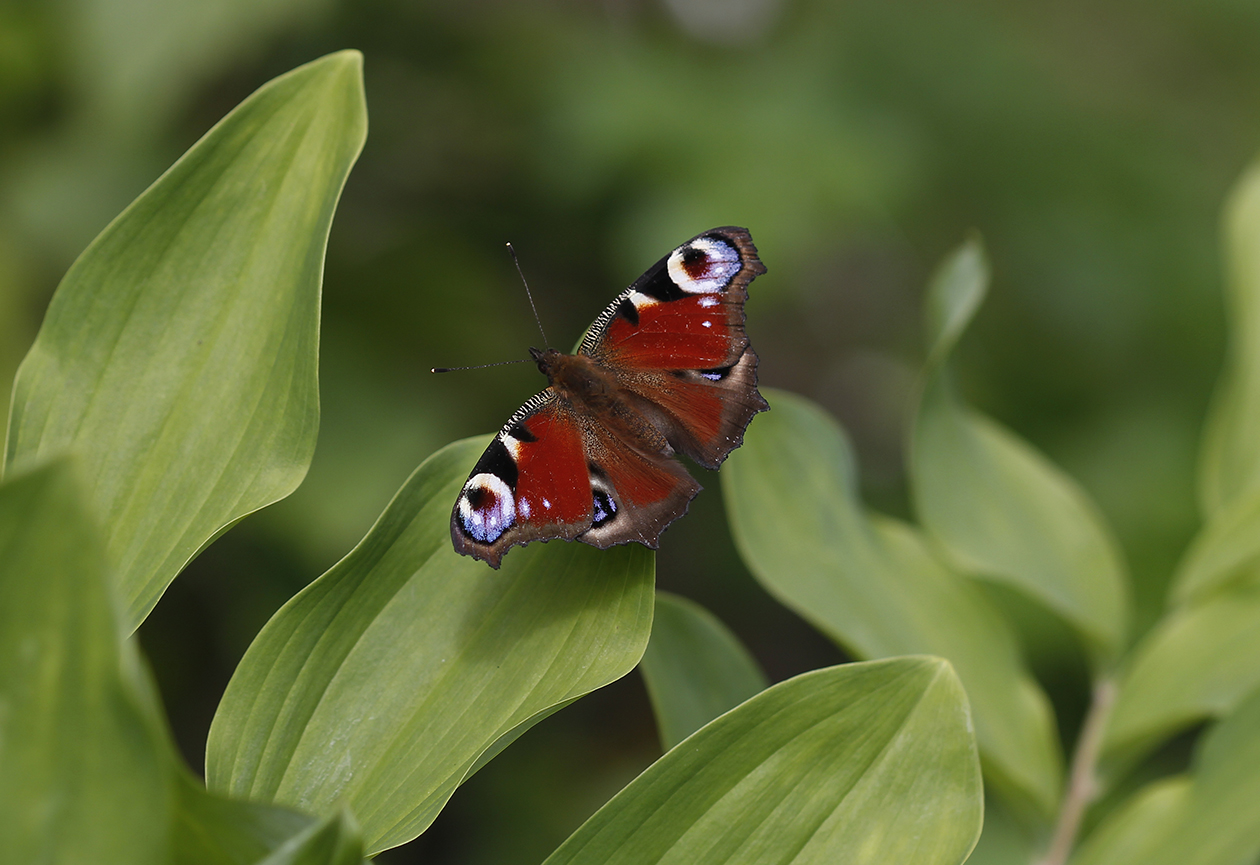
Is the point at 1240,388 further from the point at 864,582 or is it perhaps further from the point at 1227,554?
the point at 864,582

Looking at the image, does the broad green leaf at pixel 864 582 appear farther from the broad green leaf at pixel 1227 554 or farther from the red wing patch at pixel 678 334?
the broad green leaf at pixel 1227 554

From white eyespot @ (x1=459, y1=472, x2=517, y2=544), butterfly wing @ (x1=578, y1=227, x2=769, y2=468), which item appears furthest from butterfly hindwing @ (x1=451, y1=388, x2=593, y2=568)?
butterfly wing @ (x1=578, y1=227, x2=769, y2=468)

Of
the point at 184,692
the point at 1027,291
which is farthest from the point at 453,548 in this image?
the point at 1027,291

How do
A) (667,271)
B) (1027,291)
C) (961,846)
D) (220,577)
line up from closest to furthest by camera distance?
(961,846) < (667,271) < (220,577) < (1027,291)

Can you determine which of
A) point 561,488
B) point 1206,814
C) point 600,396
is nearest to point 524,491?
point 561,488

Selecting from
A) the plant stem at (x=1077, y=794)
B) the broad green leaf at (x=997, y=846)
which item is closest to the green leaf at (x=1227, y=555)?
the plant stem at (x=1077, y=794)

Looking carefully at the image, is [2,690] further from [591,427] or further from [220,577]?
[220,577]

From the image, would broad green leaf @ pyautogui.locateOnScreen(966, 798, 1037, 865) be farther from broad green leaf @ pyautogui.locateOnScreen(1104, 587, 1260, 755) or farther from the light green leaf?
the light green leaf
